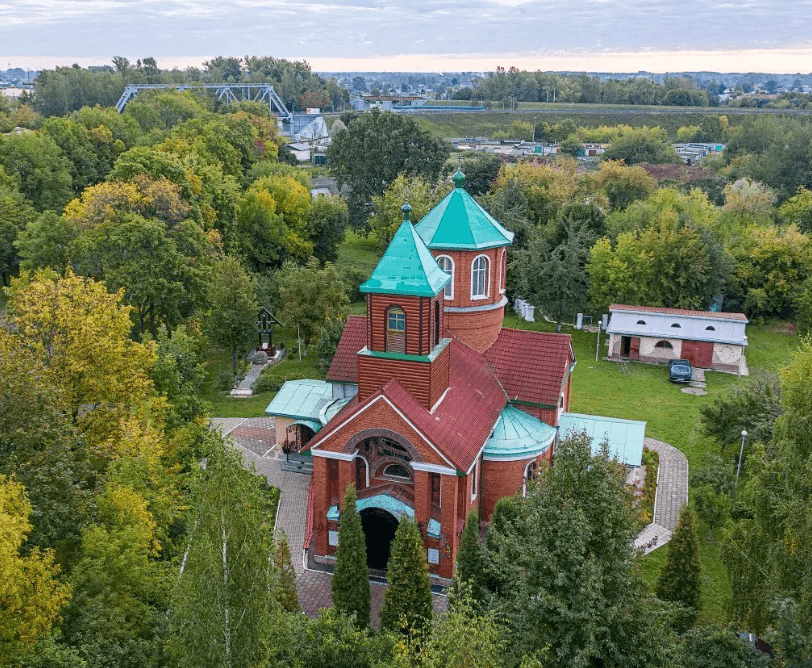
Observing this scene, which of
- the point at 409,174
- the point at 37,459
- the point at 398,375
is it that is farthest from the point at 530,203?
the point at 37,459

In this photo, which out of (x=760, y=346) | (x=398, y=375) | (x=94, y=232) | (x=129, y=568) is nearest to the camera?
(x=129, y=568)

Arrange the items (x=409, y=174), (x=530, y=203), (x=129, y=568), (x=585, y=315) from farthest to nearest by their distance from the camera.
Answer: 1. (x=409, y=174)
2. (x=530, y=203)
3. (x=585, y=315)
4. (x=129, y=568)

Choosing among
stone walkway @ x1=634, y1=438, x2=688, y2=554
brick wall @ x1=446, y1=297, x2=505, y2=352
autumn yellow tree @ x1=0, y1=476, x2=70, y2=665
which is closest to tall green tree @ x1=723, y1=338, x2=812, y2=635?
stone walkway @ x1=634, y1=438, x2=688, y2=554

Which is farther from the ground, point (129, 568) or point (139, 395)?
point (139, 395)

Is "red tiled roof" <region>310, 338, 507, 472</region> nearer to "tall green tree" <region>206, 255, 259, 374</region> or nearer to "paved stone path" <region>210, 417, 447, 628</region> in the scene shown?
"paved stone path" <region>210, 417, 447, 628</region>

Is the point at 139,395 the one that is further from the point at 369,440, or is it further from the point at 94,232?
the point at 94,232

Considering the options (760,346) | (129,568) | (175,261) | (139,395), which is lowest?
(760,346)
